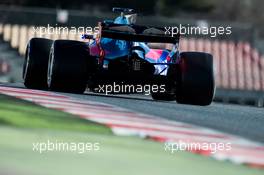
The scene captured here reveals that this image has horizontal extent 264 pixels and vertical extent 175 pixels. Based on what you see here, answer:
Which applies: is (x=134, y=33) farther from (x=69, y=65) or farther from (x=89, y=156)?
(x=89, y=156)

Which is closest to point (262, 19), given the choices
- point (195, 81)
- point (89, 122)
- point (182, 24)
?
point (182, 24)

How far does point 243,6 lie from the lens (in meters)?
62.4

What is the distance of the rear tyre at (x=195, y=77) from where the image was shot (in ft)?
36.6

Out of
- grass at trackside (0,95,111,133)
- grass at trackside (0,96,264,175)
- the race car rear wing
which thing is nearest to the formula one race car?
the race car rear wing

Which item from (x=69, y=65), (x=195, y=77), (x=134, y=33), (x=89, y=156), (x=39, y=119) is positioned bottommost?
(x=89, y=156)

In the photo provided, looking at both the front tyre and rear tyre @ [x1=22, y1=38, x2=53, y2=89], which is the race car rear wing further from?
rear tyre @ [x1=22, y1=38, x2=53, y2=89]

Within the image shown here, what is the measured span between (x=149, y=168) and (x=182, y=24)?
76.0 ft

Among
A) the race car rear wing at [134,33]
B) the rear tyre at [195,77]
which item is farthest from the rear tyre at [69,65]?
the rear tyre at [195,77]

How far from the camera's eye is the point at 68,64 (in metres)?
10.7

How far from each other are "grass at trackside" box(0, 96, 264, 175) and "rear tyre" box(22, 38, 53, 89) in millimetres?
4363

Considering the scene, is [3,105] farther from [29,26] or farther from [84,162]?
[29,26]

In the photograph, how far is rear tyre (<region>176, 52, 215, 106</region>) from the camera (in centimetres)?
1116

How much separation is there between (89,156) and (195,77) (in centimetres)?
587

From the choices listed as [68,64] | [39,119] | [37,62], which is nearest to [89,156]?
[39,119]
